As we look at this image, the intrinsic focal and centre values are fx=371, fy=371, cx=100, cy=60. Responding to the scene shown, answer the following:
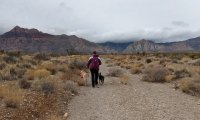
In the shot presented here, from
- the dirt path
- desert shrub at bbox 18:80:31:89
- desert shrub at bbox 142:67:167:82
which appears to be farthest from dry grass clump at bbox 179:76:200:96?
desert shrub at bbox 18:80:31:89

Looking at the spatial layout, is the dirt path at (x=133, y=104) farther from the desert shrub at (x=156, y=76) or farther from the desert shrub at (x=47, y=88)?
the desert shrub at (x=156, y=76)

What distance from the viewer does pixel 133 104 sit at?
53.8ft

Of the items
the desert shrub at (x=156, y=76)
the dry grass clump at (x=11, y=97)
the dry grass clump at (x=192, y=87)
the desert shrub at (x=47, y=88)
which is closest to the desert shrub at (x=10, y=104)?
the dry grass clump at (x=11, y=97)

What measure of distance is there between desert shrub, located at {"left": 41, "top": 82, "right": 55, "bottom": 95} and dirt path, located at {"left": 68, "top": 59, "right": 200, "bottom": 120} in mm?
1132

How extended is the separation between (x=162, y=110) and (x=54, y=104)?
4.45m

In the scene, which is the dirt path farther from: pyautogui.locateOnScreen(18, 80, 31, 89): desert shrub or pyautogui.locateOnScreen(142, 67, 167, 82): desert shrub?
pyautogui.locateOnScreen(142, 67, 167, 82): desert shrub

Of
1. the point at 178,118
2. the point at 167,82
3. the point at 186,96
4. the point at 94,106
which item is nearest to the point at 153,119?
the point at 178,118

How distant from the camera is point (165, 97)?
18562mm

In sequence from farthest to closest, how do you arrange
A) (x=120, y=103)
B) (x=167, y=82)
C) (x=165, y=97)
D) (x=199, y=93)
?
1. (x=167, y=82)
2. (x=199, y=93)
3. (x=165, y=97)
4. (x=120, y=103)

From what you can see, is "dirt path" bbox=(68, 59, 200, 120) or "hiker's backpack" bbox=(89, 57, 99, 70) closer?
"dirt path" bbox=(68, 59, 200, 120)

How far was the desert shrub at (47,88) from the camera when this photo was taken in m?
17.2

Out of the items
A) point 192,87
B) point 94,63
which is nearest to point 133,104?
point 192,87

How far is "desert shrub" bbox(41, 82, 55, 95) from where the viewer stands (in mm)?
17227

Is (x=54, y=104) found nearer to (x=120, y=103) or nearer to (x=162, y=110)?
(x=120, y=103)
